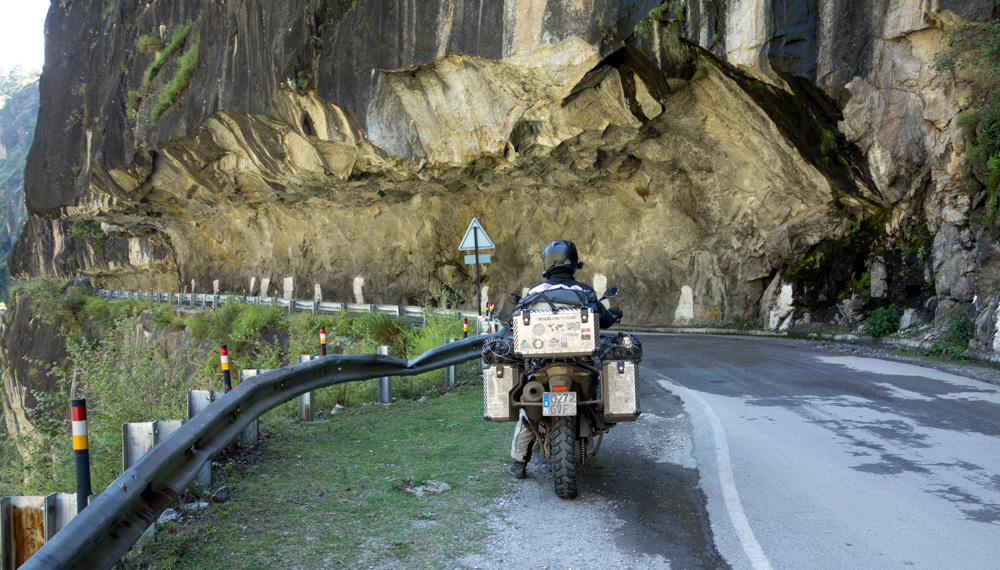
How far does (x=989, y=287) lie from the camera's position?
1196 cm

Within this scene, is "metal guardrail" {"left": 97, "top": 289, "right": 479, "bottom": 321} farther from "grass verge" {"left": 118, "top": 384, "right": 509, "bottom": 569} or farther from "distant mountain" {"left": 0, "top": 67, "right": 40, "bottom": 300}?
"distant mountain" {"left": 0, "top": 67, "right": 40, "bottom": 300}

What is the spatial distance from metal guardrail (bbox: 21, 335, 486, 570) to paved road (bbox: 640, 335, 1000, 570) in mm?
3418

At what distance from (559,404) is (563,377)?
26 centimetres

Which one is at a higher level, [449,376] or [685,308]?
[685,308]

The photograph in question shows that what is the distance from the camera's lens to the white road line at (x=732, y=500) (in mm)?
3879

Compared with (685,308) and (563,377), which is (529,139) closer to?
(685,308)

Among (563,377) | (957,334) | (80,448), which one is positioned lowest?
(957,334)

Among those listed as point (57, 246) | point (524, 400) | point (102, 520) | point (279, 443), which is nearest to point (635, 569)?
point (524, 400)

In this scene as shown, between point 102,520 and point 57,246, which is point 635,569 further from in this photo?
point 57,246

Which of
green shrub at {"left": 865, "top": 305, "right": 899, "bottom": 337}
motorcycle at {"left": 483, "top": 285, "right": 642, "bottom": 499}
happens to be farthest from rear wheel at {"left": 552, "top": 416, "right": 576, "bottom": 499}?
green shrub at {"left": 865, "top": 305, "right": 899, "bottom": 337}

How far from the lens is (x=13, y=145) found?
10731 centimetres

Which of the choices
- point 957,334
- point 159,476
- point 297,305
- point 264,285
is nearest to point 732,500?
point 159,476

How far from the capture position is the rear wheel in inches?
200

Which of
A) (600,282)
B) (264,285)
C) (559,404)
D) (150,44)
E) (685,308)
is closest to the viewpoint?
(559,404)
